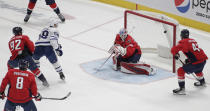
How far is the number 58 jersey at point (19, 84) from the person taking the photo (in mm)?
Answer: 6602

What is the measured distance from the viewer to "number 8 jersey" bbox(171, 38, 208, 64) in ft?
26.6

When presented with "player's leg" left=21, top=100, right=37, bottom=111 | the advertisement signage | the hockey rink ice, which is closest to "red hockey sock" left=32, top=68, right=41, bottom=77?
the hockey rink ice

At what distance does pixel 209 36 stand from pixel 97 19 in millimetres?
2617

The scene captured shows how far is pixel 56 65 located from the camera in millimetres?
8680

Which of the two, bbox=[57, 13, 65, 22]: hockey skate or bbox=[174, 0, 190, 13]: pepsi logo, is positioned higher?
bbox=[174, 0, 190, 13]: pepsi logo

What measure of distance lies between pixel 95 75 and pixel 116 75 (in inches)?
13.9

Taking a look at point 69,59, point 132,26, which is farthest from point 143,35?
point 69,59

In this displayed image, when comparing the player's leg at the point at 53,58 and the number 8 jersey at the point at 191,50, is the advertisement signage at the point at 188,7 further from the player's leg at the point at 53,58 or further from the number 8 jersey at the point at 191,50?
the player's leg at the point at 53,58

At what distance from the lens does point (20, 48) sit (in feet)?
26.5

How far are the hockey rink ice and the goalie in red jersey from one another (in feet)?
0.47

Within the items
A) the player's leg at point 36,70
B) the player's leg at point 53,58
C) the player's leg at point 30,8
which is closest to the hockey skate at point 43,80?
the player's leg at point 36,70

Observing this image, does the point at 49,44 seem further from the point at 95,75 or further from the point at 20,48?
the point at 95,75

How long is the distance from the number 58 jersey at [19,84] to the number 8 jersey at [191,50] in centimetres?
251

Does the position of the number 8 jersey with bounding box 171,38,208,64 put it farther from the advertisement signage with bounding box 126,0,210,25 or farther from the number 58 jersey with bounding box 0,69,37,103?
the number 58 jersey with bounding box 0,69,37,103
